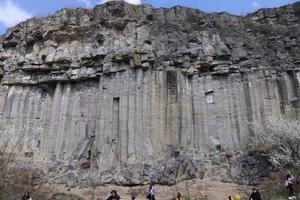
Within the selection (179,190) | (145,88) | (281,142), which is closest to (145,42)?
(145,88)

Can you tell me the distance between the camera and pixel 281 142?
87.6ft

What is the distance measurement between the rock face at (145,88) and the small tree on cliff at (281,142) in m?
1.41

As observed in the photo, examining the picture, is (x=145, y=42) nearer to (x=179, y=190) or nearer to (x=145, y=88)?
(x=145, y=88)

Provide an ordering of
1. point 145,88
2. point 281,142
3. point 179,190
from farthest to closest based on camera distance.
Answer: point 145,88 < point 281,142 < point 179,190

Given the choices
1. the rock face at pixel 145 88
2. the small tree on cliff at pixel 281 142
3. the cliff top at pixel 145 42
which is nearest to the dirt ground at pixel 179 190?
the rock face at pixel 145 88

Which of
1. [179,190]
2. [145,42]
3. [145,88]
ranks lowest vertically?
[179,190]

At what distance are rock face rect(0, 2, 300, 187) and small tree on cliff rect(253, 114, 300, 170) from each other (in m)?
1.41

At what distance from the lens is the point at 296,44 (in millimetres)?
31938

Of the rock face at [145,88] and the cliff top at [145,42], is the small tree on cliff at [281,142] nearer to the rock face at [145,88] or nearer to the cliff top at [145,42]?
the rock face at [145,88]

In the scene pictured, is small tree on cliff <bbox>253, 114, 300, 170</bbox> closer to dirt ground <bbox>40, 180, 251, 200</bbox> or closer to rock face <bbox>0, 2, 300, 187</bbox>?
rock face <bbox>0, 2, 300, 187</bbox>

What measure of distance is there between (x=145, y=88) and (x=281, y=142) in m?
9.59

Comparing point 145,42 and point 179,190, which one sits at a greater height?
point 145,42

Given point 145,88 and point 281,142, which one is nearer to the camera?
point 281,142

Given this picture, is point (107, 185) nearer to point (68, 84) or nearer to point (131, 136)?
point (131, 136)
